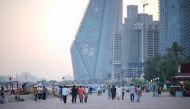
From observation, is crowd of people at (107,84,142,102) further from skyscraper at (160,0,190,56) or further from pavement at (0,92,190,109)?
skyscraper at (160,0,190,56)

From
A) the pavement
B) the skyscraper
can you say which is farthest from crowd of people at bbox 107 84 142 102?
the skyscraper

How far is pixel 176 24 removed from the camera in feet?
549

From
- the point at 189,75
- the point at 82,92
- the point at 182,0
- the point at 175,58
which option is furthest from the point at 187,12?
the point at 82,92

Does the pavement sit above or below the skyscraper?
below

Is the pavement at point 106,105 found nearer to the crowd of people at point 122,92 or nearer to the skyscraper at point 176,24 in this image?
the crowd of people at point 122,92

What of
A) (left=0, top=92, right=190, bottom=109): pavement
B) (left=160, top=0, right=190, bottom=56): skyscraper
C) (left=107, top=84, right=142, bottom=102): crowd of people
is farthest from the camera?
(left=160, top=0, right=190, bottom=56): skyscraper

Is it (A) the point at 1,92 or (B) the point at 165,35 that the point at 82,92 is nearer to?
(A) the point at 1,92

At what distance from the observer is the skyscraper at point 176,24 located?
164m

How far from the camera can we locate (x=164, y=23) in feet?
589

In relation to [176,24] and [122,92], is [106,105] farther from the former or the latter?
[176,24]

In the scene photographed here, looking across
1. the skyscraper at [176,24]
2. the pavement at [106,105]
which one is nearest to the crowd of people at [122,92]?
the pavement at [106,105]

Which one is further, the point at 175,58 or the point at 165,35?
the point at 165,35

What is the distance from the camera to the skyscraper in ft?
538

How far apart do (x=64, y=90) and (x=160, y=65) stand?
211 feet
